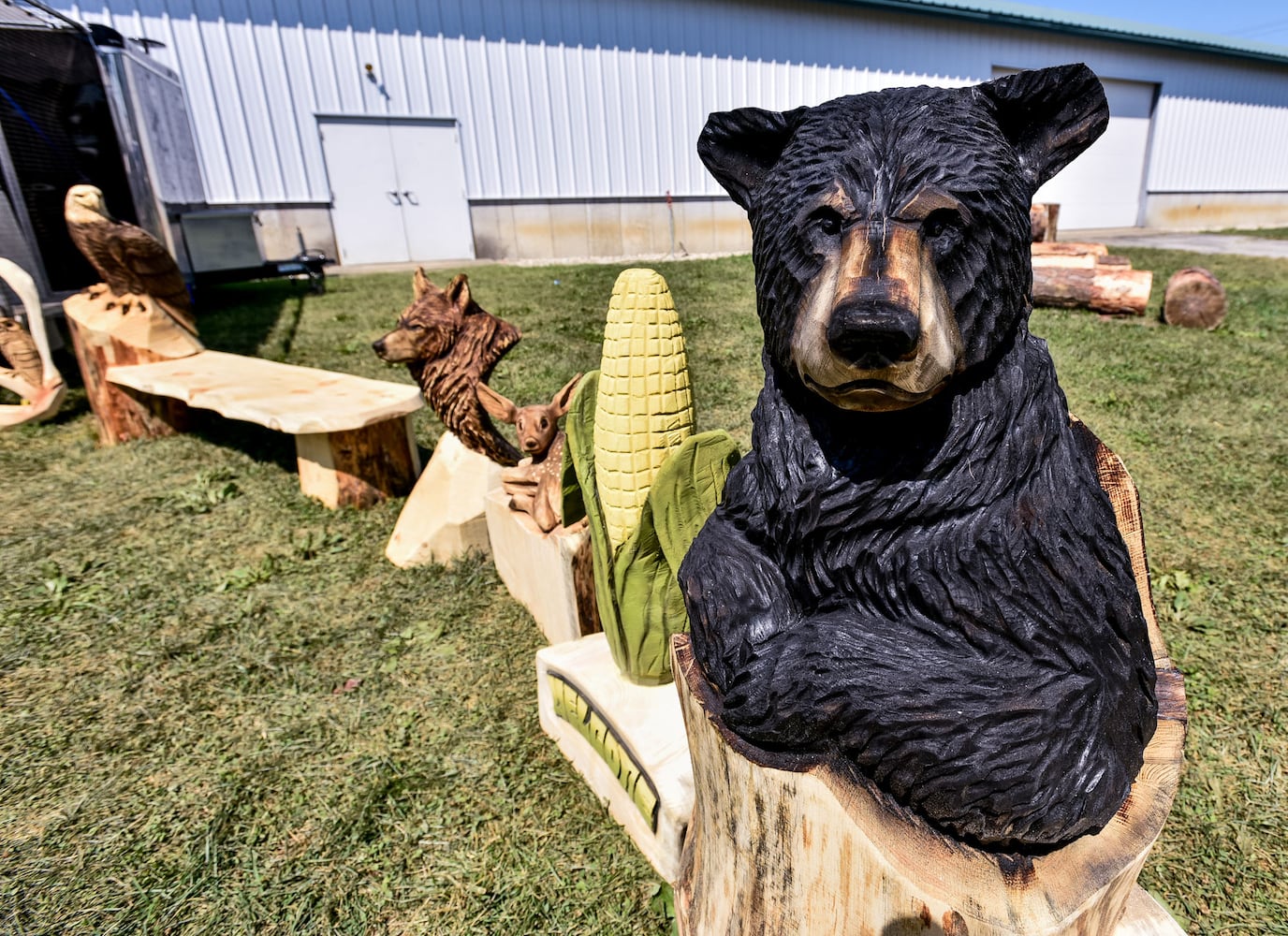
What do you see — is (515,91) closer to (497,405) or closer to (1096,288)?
(1096,288)

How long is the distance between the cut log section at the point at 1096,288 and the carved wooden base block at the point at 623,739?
739 centimetres

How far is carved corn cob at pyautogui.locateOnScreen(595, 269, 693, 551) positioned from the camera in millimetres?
1951

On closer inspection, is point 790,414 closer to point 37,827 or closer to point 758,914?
point 758,914

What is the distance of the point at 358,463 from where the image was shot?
157 inches

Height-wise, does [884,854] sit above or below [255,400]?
below

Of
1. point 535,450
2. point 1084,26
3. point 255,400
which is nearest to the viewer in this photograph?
point 535,450

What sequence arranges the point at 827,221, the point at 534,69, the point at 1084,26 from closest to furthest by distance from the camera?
the point at 827,221
the point at 534,69
the point at 1084,26

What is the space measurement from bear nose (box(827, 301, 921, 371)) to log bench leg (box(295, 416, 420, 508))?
339cm

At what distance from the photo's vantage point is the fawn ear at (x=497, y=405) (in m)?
3.08

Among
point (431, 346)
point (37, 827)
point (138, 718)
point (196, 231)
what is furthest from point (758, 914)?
point (196, 231)

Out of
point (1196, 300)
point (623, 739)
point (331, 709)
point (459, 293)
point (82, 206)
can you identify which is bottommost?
point (331, 709)

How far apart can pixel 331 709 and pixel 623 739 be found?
1.21 m

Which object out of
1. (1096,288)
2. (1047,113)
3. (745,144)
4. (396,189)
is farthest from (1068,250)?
(396,189)

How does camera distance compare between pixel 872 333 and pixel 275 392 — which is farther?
pixel 275 392
